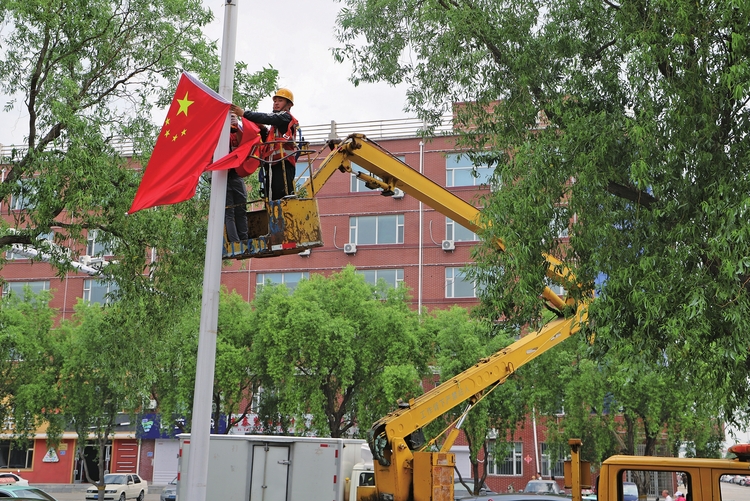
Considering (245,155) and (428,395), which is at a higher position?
(245,155)

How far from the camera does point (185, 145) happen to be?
26.9 feet

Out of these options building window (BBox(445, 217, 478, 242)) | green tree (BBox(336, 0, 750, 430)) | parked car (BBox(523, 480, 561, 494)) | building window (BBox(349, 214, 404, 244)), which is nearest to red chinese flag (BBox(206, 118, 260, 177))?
green tree (BBox(336, 0, 750, 430))

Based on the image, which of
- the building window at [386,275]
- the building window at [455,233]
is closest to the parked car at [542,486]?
the building window at [386,275]

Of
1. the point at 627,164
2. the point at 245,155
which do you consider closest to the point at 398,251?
the point at 627,164

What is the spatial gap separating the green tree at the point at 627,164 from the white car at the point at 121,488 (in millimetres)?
28837

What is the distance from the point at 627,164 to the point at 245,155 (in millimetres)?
4919

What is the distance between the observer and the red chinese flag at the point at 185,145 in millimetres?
7918

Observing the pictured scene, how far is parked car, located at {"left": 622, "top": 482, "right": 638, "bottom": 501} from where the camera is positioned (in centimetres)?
921

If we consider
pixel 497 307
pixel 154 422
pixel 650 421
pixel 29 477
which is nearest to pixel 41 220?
pixel 497 307

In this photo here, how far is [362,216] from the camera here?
4509cm

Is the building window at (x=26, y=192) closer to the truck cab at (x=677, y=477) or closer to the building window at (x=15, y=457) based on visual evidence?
the truck cab at (x=677, y=477)

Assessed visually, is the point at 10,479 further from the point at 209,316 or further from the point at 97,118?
the point at 209,316

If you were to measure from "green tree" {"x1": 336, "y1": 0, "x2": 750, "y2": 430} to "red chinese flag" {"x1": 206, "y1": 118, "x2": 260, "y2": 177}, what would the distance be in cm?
365

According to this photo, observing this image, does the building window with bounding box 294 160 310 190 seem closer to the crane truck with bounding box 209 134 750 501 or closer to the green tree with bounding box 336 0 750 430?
the crane truck with bounding box 209 134 750 501
